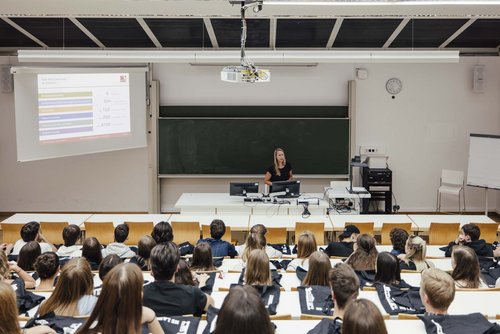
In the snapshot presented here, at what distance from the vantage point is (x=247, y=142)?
34.7 ft

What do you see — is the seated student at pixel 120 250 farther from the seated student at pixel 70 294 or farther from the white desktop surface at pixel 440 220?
the white desktop surface at pixel 440 220

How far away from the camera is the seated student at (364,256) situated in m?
4.93

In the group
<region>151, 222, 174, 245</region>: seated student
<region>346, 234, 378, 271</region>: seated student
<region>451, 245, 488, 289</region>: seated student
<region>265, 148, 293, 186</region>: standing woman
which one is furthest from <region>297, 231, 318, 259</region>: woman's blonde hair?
<region>265, 148, 293, 186</region>: standing woman

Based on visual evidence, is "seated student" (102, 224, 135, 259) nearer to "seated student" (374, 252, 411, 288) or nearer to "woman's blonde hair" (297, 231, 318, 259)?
"woman's blonde hair" (297, 231, 318, 259)

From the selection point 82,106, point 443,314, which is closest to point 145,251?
point 443,314

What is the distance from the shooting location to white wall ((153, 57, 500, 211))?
10.6 metres

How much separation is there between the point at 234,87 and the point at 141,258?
601cm

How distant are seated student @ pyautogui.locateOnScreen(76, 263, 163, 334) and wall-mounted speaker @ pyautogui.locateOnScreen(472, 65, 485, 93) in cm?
976

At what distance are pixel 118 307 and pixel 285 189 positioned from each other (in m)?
6.29

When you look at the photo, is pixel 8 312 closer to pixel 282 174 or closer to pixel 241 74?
pixel 241 74

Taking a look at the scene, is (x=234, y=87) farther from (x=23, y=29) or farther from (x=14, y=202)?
(x=14, y=202)

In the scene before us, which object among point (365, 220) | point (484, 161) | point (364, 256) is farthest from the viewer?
point (484, 161)

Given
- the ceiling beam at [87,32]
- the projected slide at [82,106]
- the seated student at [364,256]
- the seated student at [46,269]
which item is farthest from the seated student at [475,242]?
the ceiling beam at [87,32]

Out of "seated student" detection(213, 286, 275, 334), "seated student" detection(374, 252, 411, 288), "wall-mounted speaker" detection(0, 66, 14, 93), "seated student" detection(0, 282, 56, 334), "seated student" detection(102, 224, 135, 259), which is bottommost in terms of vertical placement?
"seated student" detection(102, 224, 135, 259)
